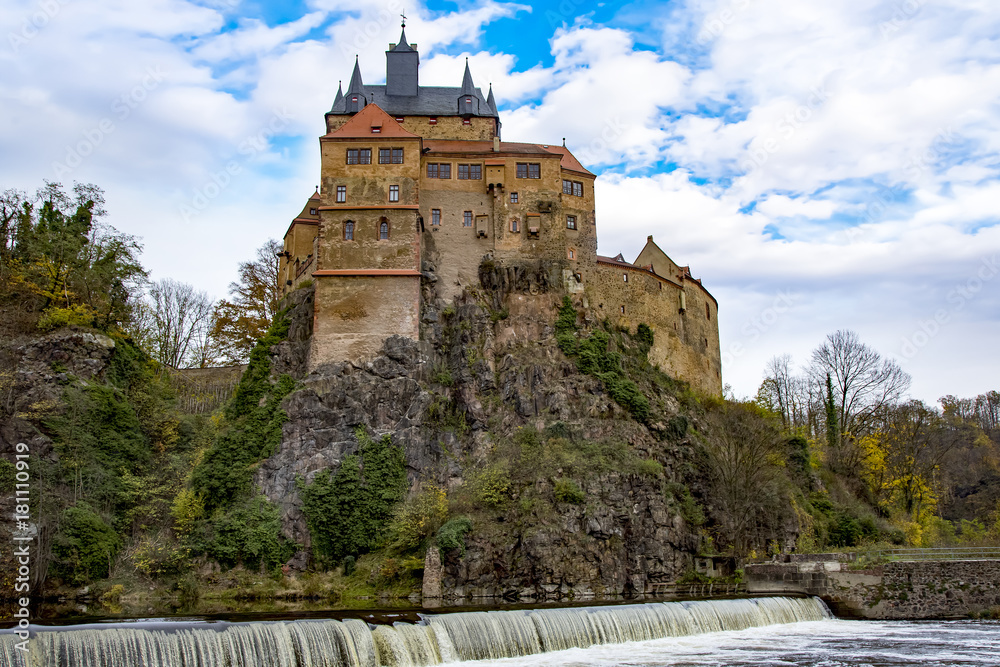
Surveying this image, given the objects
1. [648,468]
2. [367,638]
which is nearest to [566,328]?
[648,468]

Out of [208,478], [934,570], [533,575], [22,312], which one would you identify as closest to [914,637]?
[934,570]

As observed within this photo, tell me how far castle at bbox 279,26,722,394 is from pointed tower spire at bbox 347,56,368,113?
0.10 metres

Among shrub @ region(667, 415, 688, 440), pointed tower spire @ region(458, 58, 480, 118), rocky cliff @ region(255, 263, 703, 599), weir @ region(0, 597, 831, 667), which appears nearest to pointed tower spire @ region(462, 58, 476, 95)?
pointed tower spire @ region(458, 58, 480, 118)

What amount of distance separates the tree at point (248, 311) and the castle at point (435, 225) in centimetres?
374

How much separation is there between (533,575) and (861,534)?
22.5 meters

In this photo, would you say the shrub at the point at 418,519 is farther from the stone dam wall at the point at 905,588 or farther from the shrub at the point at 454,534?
the stone dam wall at the point at 905,588

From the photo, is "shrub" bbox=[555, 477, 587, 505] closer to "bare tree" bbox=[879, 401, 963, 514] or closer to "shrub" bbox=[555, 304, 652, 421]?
"shrub" bbox=[555, 304, 652, 421]

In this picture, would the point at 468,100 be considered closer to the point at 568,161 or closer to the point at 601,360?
the point at 568,161

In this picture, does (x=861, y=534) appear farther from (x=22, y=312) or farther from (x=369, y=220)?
(x=22, y=312)

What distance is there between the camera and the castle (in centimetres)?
4812

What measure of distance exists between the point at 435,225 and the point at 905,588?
31.2 m

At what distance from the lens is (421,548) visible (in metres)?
39.8

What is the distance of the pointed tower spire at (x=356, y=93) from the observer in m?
57.3

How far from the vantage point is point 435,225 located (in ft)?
171
